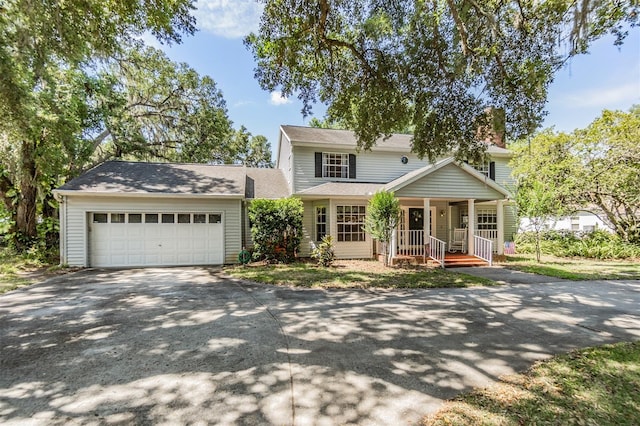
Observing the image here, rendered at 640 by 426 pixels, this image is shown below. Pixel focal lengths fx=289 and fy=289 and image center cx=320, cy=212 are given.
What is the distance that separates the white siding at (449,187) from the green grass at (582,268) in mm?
2888

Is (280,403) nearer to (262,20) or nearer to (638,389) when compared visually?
(638,389)

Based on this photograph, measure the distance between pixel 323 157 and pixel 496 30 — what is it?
8.31 metres

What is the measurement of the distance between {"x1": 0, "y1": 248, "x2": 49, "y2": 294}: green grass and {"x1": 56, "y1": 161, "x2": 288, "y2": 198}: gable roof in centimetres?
297

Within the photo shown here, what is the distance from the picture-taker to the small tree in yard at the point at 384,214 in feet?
33.9

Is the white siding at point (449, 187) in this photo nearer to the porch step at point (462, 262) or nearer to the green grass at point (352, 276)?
the porch step at point (462, 262)

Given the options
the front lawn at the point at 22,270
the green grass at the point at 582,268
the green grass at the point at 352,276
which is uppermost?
the front lawn at the point at 22,270

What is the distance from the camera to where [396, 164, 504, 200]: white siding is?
11.2 meters

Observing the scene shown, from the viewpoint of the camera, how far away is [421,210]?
13617 millimetres

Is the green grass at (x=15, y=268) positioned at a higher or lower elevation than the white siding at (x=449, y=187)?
lower

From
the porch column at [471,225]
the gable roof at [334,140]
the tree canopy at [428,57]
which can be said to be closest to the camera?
the tree canopy at [428,57]

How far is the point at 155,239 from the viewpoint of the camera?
1137cm

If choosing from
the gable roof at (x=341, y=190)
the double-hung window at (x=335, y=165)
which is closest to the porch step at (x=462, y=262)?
the gable roof at (x=341, y=190)

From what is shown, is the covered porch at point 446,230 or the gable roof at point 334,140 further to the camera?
the gable roof at point 334,140

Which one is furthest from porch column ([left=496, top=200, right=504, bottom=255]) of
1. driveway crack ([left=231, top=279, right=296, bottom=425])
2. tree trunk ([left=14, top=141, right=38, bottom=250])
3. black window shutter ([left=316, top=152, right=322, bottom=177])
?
tree trunk ([left=14, top=141, right=38, bottom=250])
